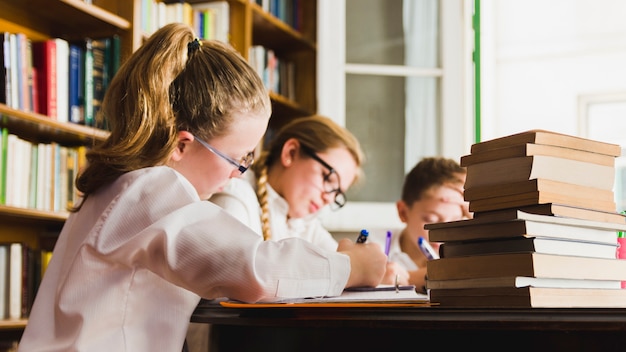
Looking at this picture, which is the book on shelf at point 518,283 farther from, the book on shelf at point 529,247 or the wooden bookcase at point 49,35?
the wooden bookcase at point 49,35

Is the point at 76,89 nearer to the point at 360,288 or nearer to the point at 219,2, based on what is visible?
the point at 219,2

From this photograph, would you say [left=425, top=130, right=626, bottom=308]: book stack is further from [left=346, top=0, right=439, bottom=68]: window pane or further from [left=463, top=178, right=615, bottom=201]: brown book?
[left=346, top=0, right=439, bottom=68]: window pane

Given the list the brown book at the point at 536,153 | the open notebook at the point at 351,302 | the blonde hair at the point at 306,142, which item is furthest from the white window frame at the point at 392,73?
the brown book at the point at 536,153

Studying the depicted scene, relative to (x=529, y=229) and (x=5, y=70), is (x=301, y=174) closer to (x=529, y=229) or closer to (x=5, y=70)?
(x=5, y=70)

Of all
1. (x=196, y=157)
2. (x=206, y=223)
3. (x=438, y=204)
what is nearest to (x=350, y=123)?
(x=438, y=204)

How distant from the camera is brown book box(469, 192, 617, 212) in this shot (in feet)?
3.05

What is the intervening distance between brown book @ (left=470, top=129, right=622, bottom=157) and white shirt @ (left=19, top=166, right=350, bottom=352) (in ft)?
0.91

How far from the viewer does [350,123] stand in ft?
10.6

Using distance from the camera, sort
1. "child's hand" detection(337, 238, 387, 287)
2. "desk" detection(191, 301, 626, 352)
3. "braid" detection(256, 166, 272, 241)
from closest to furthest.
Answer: "desk" detection(191, 301, 626, 352) → "child's hand" detection(337, 238, 387, 287) → "braid" detection(256, 166, 272, 241)

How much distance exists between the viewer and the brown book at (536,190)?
931 millimetres

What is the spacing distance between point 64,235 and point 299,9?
2.49 metres

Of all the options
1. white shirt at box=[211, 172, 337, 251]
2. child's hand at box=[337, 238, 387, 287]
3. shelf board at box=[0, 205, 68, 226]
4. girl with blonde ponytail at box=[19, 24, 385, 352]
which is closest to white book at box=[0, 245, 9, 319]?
shelf board at box=[0, 205, 68, 226]

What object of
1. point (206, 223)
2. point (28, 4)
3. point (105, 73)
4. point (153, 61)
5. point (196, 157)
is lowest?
point (206, 223)

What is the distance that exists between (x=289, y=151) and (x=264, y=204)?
0.19m
